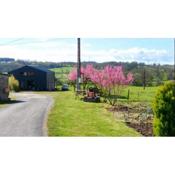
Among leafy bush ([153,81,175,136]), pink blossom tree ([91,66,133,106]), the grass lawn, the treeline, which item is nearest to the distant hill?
the treeline

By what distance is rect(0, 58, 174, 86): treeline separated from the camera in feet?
43.5

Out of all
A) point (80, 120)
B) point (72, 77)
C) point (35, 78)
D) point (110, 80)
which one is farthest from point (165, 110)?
point (35, 78)

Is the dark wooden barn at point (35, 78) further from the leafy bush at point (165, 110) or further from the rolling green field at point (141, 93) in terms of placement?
the leafy bush at point (165, 110)

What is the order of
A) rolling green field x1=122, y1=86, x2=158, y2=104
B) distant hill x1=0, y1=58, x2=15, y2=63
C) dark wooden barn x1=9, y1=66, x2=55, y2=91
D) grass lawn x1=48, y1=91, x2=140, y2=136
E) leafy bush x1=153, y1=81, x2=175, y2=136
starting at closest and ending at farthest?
1. leafy bush x1=153, y1=81, x2=175, y2=136
2. rolling green field x1=122, y1=86, x2=158, y2=104
3. grass lawn x1=48, y1=91, x2=140, y2=136
4. dark wooden barn x1=9, y1=66, x2=55, y2=91
5. distant hill x1=0, y1=58, x2=15, y2=63

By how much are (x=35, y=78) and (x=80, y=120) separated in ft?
3.36

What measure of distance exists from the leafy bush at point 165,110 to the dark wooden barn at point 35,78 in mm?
1794

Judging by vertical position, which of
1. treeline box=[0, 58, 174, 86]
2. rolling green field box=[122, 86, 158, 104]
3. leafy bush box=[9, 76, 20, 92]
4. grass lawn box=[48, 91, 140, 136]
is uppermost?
treeline box=[0, 58, 174, 86]

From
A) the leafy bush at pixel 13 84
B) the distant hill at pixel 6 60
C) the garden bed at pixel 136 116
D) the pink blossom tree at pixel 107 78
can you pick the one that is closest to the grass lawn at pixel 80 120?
the garden bed at pixel 136 116

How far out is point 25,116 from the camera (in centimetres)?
1342

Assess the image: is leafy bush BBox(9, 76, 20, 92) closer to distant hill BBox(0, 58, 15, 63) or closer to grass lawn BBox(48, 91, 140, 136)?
distant hill BBox(0, 58, 15, 63)

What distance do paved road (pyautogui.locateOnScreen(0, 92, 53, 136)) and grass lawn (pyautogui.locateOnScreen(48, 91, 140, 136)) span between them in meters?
0.15

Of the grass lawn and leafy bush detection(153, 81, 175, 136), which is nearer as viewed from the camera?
leafy bush detection(153, 81, 175, 136)
